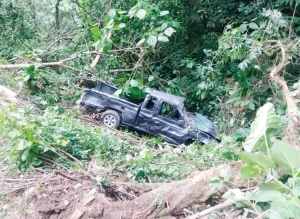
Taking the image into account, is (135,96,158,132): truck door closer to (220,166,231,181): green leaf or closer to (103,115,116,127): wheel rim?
(103,115,116,127): wheel rim

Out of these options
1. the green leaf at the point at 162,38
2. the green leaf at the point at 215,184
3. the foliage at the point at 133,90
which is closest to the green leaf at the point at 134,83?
the foliage at the point at 133,90

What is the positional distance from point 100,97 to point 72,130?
271cm

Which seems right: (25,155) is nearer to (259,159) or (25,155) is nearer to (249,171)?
(249,171)

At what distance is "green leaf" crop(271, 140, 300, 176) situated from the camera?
206 centimetres

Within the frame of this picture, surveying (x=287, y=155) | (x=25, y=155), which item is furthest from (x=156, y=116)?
(x=287, y=155)

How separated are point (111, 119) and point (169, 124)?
4.08 ft

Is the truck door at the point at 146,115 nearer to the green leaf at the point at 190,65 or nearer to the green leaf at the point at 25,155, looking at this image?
the green leaf at the point at 190,65

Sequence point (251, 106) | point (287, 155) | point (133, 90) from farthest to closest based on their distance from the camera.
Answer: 1. point (133, 90)
2. point (251, 106)
3. point (287, 155)

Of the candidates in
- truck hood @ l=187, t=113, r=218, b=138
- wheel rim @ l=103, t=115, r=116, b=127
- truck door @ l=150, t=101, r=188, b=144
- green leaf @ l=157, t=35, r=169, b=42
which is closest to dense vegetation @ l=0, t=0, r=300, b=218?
green leaf @ l=157, t=35, r=169, b=42

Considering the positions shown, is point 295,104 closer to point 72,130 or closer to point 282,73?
point 282,73

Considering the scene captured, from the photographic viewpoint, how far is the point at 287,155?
2.08 meters

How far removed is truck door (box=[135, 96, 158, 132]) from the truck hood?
30.5 inches

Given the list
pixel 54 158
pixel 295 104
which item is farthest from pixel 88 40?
pixel 295 104

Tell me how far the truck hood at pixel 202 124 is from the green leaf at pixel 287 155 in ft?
17.3
